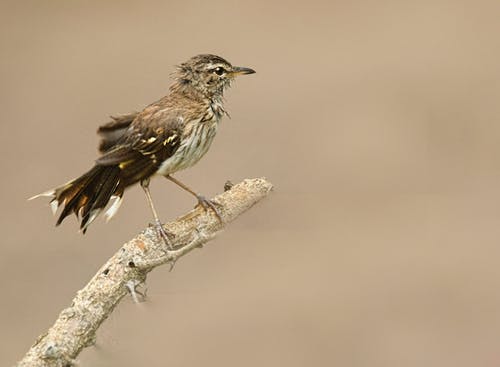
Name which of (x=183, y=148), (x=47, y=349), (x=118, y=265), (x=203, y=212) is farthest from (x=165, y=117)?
(x=47, y=349)

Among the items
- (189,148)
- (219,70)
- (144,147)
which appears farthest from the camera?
(219,70)

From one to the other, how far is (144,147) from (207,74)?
728 millimetres

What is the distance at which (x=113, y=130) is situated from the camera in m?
3.89

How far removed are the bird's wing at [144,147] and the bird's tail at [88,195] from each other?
71 millimetres

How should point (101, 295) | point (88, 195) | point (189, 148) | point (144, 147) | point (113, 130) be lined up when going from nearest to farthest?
1. point (101, 295)
2. point (88, 195)
3. point (144, 147)
4. point (113, 130)
5. point (189, 148)

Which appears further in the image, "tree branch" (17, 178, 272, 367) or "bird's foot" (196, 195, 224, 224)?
"bird's foot" (196, 195, 224, 224)

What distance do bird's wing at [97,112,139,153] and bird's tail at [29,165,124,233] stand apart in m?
0.24

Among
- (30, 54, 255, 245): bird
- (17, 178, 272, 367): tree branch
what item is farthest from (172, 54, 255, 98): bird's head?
(17, 178, 272, 367): tree branch

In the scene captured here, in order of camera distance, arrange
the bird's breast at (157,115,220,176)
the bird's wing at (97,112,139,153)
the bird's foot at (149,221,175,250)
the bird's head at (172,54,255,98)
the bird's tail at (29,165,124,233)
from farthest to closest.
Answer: the bird's head at (172,54,255,98)
the bird's breast at (157,115,220,176)
the bird's wing at (97,112,139,153)
the bird's foot at (149,221,175,250)
the bird's tail at (29,165,124,233)

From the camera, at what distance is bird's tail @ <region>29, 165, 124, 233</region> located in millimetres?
3488

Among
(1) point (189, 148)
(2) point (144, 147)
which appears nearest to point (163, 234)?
(2) point (144, 147)

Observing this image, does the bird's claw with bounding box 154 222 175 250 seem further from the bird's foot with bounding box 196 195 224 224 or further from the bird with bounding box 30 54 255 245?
the bird's foot with bounding box 196 195 224 224

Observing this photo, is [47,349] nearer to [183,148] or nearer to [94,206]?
[94,206]

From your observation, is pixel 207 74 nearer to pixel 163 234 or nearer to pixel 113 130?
pixel 113 130
